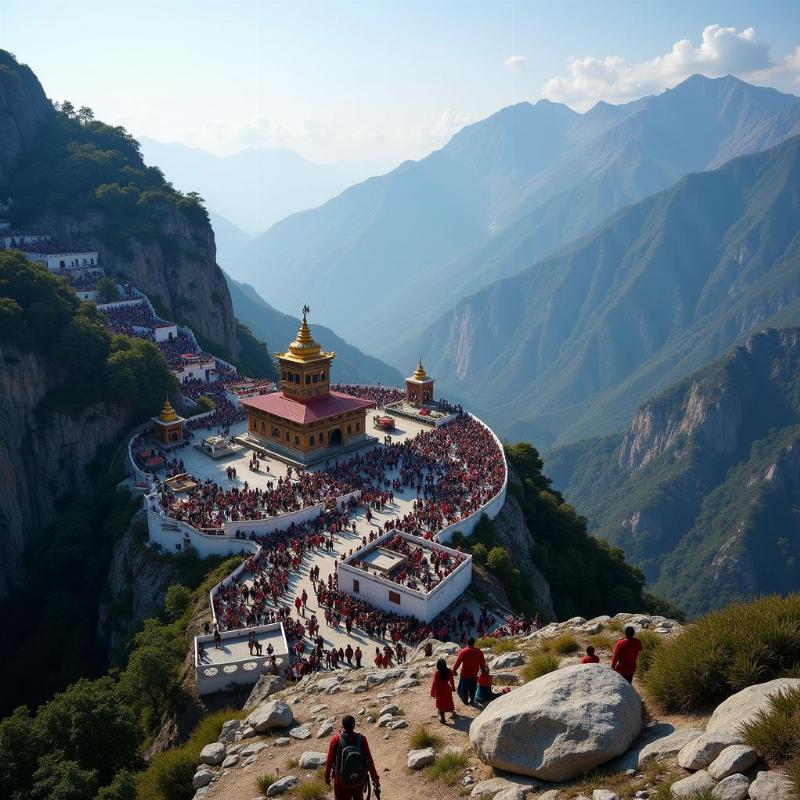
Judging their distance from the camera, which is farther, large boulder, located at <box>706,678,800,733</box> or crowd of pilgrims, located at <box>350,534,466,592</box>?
crowd of pilgrims, located at <box>350,534,466,592</box>

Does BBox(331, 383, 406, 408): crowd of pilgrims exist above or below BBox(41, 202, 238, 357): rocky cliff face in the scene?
below

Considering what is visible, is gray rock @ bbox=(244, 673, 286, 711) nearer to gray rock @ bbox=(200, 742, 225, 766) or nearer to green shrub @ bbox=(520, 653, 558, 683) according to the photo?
gray rock @ bbox=(200, 742, 225, 766)

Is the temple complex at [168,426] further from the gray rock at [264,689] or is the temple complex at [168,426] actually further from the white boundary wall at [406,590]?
the gray rock at [264,689]

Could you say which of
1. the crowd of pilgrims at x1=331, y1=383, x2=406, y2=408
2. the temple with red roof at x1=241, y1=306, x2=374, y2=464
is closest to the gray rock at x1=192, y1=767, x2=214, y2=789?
the temple with red roof at x1=241, y1=306, x2=374, y2=464

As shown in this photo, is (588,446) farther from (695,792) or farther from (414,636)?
(695,792)

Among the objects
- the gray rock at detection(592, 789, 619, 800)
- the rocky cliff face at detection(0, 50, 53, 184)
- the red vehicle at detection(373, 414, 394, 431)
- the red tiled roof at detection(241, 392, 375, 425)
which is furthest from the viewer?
the rocky cliff face at detection(0, 50, 53, 184)

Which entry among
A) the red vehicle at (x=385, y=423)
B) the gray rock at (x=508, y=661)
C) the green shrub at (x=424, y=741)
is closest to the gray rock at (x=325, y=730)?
the green shrub at (x=424, y=741)

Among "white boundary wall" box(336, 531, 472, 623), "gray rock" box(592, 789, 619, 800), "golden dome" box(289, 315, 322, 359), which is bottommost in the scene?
"gray rock" box(592, 789, 619, 800)

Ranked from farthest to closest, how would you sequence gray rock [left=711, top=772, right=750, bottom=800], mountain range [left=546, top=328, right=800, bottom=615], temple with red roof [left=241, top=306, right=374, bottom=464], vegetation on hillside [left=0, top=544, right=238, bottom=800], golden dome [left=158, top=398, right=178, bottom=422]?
mountain range [left=546, top=328, right=800, bottom=615], golden dome [left=158, top=398, right=178, bottom=422], temple with red roof [left=241, top=306, right=374, bottom=464], vegetation on hillside [left=0, top=544, right=238, bottom=800], gray rock [left=711, top=772, right=750, bottom=800]
